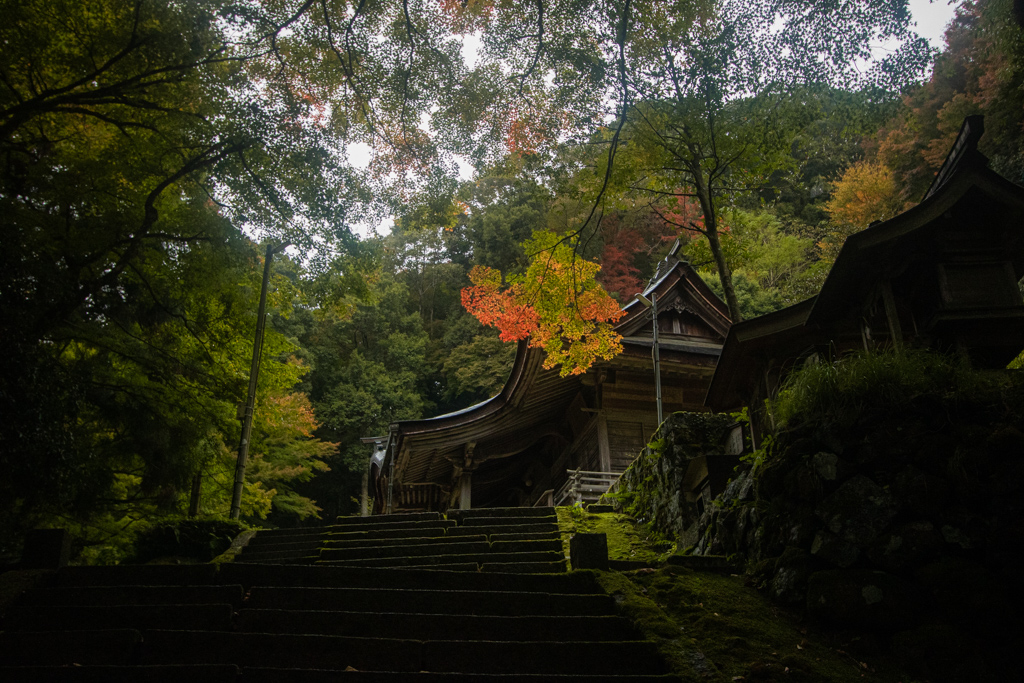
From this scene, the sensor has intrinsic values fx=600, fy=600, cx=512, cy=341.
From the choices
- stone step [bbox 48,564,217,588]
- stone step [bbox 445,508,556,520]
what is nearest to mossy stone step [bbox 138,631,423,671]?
stone step [bbox 48,564,217,588]

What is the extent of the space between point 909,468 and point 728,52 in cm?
574

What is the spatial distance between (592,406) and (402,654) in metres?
11.4

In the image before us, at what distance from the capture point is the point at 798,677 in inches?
152

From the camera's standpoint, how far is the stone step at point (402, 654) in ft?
12.8

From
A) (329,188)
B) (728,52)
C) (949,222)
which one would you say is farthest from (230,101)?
(949,222)

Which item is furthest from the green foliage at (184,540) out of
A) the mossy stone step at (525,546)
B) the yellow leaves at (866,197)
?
the yellow leaves at (866,197)

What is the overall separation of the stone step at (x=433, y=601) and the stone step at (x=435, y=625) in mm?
265

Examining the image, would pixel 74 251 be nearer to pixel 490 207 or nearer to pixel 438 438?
pixel 438 438

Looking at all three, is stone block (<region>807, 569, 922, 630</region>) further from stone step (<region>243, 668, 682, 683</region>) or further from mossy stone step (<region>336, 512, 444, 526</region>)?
mossy stone step (<region>336, 512, 444, 526</region>)

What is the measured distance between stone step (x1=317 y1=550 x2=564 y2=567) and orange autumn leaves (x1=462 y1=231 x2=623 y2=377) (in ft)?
14.2

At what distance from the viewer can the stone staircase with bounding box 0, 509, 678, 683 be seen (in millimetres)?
3771

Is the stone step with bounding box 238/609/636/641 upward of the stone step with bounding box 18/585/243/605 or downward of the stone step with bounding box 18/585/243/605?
downward

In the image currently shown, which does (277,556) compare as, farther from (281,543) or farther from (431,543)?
(431,543)

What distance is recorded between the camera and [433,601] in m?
4.88
